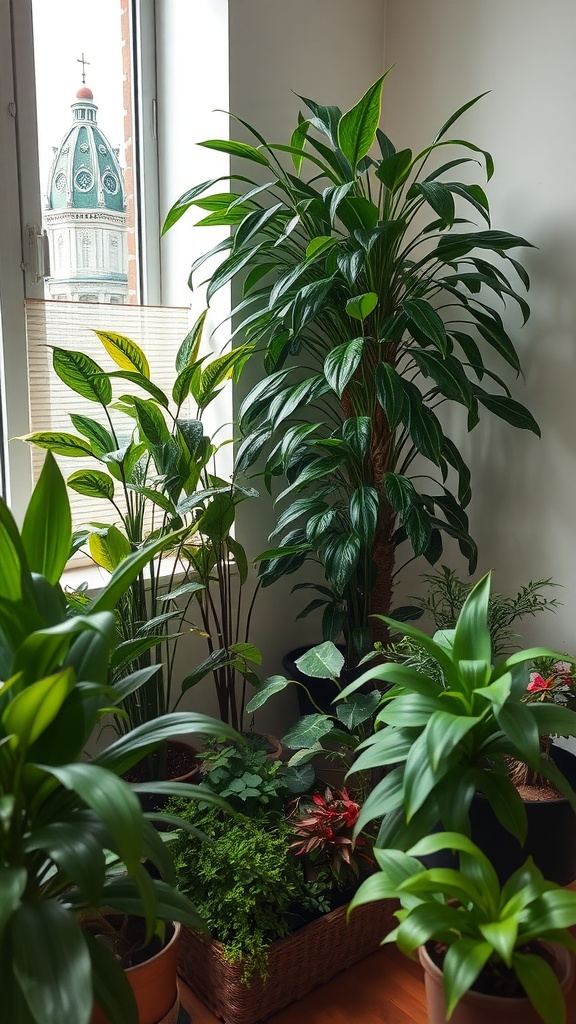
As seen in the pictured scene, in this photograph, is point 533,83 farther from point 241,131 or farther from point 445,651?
point 445,651

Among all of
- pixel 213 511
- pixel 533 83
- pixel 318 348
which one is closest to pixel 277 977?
pixel 213 511

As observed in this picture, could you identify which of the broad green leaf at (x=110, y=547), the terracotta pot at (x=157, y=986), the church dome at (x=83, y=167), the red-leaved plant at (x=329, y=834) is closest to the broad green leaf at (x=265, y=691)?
the red-leaved plant at (x=329, y=834)

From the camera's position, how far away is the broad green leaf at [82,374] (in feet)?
5.75

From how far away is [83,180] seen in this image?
2141mm

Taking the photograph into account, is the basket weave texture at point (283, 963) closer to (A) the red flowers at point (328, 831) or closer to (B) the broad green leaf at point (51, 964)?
(A) the red flowers at point (328, 831)

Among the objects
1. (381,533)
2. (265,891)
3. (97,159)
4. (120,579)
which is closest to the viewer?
(120,579)

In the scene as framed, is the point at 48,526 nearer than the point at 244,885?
Yes

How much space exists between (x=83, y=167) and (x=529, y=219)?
3.91 ft

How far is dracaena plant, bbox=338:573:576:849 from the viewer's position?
122 centimetres

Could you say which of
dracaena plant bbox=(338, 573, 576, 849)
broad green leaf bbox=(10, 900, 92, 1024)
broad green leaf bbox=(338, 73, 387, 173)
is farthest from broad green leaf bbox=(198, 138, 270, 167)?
broad green leaf bbox=(10, 900, 92, 1024)

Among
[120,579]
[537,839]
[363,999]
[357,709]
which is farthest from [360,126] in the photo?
[363,999]

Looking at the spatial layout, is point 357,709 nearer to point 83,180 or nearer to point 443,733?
point 443,733

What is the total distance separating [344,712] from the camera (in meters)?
1.79

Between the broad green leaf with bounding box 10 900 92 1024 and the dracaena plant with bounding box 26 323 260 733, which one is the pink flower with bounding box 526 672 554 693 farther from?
the broad green leaf with bounding box 10 900 92 1024
